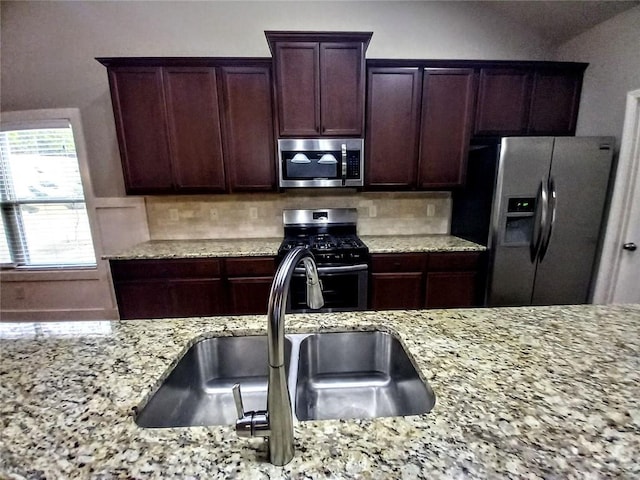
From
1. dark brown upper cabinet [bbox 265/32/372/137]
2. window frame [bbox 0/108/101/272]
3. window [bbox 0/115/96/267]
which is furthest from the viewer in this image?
window [bbox 0/115/96/267]

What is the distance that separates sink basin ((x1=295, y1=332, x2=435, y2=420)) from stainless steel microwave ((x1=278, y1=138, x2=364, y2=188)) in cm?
170

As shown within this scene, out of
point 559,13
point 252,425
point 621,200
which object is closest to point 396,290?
point 621,200

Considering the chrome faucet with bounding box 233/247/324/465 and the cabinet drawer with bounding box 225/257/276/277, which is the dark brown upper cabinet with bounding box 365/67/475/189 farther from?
the chrome faucet with bounding box 233/247/324/465

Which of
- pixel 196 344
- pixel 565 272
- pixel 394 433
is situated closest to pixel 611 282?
pixel 565 272

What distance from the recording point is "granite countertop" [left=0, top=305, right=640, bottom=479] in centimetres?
54

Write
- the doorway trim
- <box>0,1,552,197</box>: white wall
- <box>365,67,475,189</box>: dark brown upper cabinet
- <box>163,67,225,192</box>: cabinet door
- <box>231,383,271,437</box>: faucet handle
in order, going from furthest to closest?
<box>0,1,552,197</box>: white wall → <box>365,67,475,189</box>: dark brown upper cabinet → <box>163,67,225,192</box>: cabinet door → the doorway trim → <box>231,383,271,437</box>: faucet handle

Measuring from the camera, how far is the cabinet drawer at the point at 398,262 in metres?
2.48

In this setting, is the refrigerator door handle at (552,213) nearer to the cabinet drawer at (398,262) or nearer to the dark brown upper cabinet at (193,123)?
the cabinet drawer at (398,262)

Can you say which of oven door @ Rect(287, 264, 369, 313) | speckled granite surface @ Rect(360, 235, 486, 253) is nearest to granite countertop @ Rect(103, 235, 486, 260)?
speckled granite surface @ Rect(360, 235, 486, 253)

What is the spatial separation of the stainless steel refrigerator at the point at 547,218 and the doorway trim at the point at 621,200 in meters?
0.07

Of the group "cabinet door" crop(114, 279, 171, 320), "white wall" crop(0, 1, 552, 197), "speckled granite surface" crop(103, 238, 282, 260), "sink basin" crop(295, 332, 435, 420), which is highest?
"white wall" crop(0, 1, 552, 197)

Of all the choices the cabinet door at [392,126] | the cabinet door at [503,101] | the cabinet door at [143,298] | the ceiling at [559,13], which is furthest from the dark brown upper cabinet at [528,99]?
the cabinet door at [143,298]

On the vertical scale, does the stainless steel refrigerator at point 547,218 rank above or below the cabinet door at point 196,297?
above

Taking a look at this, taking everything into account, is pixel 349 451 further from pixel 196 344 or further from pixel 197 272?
pixel 197 272
